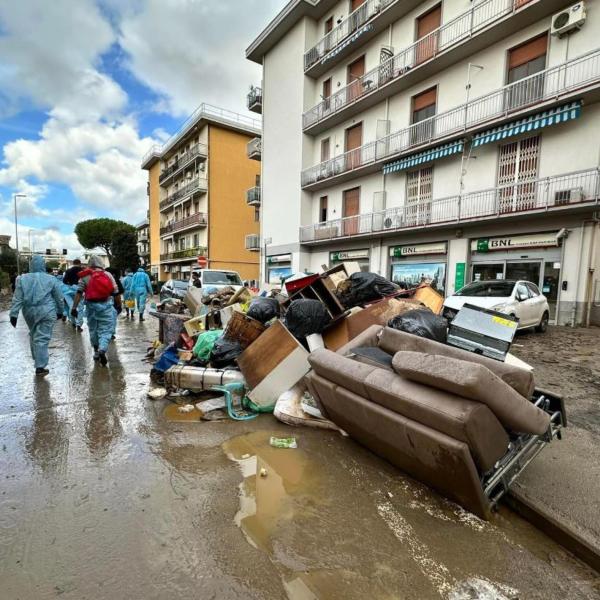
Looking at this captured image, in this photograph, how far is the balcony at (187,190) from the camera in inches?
1247

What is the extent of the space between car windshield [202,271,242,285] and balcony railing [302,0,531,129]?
9844 millimetres

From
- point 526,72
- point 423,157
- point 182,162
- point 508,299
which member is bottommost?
point 508,299

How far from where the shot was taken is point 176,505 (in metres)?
2.27

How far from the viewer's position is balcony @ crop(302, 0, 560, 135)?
1152 centimetres

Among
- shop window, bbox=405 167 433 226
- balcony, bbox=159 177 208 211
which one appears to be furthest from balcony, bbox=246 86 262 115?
shop window, bbox=405 167 433 226

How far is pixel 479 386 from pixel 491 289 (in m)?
7.83

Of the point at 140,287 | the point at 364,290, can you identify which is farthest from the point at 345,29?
the point at 364,290

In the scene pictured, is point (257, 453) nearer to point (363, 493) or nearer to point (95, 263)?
point (363, 493)

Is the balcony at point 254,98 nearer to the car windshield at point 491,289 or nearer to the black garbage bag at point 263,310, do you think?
the car windshield at point 491,289

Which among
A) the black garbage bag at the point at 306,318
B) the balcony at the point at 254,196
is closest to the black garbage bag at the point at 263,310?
the black garbage bag at the point at 306,318

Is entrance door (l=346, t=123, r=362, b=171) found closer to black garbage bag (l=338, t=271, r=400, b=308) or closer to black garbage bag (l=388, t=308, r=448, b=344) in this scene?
black garbage bag (l=338, t=271, r=400, b=308)

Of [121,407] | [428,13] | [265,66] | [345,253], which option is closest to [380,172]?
[345,253]

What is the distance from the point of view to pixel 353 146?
18391 millimetres

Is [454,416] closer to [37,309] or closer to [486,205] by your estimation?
[37,309]
